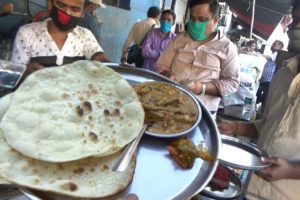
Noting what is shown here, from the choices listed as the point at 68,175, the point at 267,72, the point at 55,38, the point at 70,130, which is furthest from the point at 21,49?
the point at 267,72

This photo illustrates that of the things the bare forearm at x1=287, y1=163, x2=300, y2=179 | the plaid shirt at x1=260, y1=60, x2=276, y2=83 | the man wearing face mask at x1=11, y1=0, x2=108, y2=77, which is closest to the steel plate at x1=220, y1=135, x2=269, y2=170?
the bare forearm at x1=287, y1=163, x2=300, y2=179

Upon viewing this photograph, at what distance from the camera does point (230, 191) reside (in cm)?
153

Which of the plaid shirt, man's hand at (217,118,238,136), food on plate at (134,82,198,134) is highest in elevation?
food on plate at (134,82,198,134)

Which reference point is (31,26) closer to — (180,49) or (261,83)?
(180,49)

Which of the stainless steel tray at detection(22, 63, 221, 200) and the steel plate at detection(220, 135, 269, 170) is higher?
the stainless steel tray at detection(22, 63, 221, 200)

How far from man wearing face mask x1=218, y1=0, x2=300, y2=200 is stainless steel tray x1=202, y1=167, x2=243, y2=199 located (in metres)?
0.13

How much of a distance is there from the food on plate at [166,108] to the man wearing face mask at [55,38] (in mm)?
604

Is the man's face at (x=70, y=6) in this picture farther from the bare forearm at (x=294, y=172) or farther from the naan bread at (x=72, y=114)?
the bare forearm at (x=294, y=172)

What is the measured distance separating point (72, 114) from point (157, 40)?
3.96m

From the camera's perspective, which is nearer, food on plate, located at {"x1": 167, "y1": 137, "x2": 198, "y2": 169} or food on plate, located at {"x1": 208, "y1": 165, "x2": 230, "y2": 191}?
food on plate, located at {"x1": 167, "y1": 137, "x2": 198, "y2": 169}

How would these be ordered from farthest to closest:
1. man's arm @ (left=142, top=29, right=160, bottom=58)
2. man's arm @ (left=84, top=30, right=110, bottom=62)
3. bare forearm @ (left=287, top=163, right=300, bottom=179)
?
man's arm @ (left=142, top=29, right=160, bottom=58)
man's arm @ (left=84, top=30, right=110, bottom=62)
bare forearm @ (left=287, top=163, right=300, bottom=179)

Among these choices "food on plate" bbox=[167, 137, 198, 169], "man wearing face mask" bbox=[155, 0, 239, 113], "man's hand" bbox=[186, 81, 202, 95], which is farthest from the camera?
"man wearing face mask" bbox=[155, 0, 239, 113]

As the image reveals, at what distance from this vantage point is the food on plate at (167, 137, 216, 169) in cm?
140

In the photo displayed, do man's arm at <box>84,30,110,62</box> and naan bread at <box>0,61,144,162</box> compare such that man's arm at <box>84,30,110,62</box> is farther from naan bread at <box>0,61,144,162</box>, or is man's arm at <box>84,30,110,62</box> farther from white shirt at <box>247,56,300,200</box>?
white shirt at <box>247,56,300,200</box>
